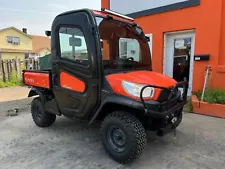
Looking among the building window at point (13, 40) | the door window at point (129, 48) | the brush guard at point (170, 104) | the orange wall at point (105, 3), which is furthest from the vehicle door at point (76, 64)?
the building window at point (13, 40)

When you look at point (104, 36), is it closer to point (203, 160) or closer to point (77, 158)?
point (77, 158)

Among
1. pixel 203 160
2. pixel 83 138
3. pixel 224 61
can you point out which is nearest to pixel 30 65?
pixel 83 138

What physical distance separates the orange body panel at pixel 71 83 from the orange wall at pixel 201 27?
13.6ft

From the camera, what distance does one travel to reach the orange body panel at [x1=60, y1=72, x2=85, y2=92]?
3134mm

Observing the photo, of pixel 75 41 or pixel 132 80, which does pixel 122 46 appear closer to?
pixel 75 41

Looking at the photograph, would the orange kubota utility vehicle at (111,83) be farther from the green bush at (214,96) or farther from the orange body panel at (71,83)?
the green bush at (214,96)

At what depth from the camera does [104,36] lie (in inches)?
124

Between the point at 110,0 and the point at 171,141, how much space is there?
617 centimetres

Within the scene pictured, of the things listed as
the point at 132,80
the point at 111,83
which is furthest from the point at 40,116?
the point at 132,80

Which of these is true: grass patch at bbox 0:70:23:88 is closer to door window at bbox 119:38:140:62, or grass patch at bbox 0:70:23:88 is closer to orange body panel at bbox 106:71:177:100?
door window at bbox 119:38:140:62

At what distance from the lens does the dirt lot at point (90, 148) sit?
109 inches

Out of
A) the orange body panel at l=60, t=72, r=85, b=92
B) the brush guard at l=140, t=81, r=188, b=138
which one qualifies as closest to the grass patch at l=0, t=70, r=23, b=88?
the orange body panel at l=60, t=72, r=85, b=92

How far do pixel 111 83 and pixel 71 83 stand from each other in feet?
2.73

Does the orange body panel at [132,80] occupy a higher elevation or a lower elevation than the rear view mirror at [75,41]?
lower
